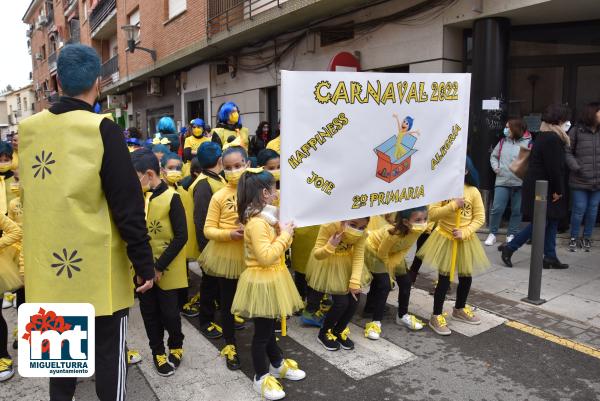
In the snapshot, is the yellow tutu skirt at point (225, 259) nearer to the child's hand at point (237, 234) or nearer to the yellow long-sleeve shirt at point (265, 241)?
the child's hand at point (237, 234)

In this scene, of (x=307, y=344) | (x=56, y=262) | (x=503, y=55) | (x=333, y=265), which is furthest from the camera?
(x=503, y=55)

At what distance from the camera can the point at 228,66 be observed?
44.4 feet

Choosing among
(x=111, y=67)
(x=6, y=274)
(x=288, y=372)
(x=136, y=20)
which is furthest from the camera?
(x=111, y=67)

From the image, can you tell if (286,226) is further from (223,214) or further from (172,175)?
(172,175)

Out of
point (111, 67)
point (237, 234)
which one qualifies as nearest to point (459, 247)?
point (237, 234)

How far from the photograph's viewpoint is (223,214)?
366 centimetres

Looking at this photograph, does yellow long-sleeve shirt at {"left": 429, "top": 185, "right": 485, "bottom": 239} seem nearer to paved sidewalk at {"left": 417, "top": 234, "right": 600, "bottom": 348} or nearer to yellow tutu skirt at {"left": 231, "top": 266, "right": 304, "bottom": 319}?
paved sidewalk at {"left": 417, "top": 234, "right": 600, "bottom": 348}

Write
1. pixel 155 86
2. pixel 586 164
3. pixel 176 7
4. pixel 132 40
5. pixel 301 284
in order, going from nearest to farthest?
pixel 301 284 → pixel 586 164 → pixel 176 7 → pixel 132 40 → pixel 155 86

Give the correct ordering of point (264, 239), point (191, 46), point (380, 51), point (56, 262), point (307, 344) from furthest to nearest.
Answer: point (191, 46)
point (380, 51)
point (307, 344)
point (264, 239)
point (56, 262)

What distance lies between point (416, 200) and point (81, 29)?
2811 centimetres

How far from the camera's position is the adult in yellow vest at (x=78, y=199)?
88.9 inches

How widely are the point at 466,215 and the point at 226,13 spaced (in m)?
9.76

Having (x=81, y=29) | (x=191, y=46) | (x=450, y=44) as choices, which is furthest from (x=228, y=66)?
(x=81, y=29)

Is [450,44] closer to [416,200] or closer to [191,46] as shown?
[416,200]
